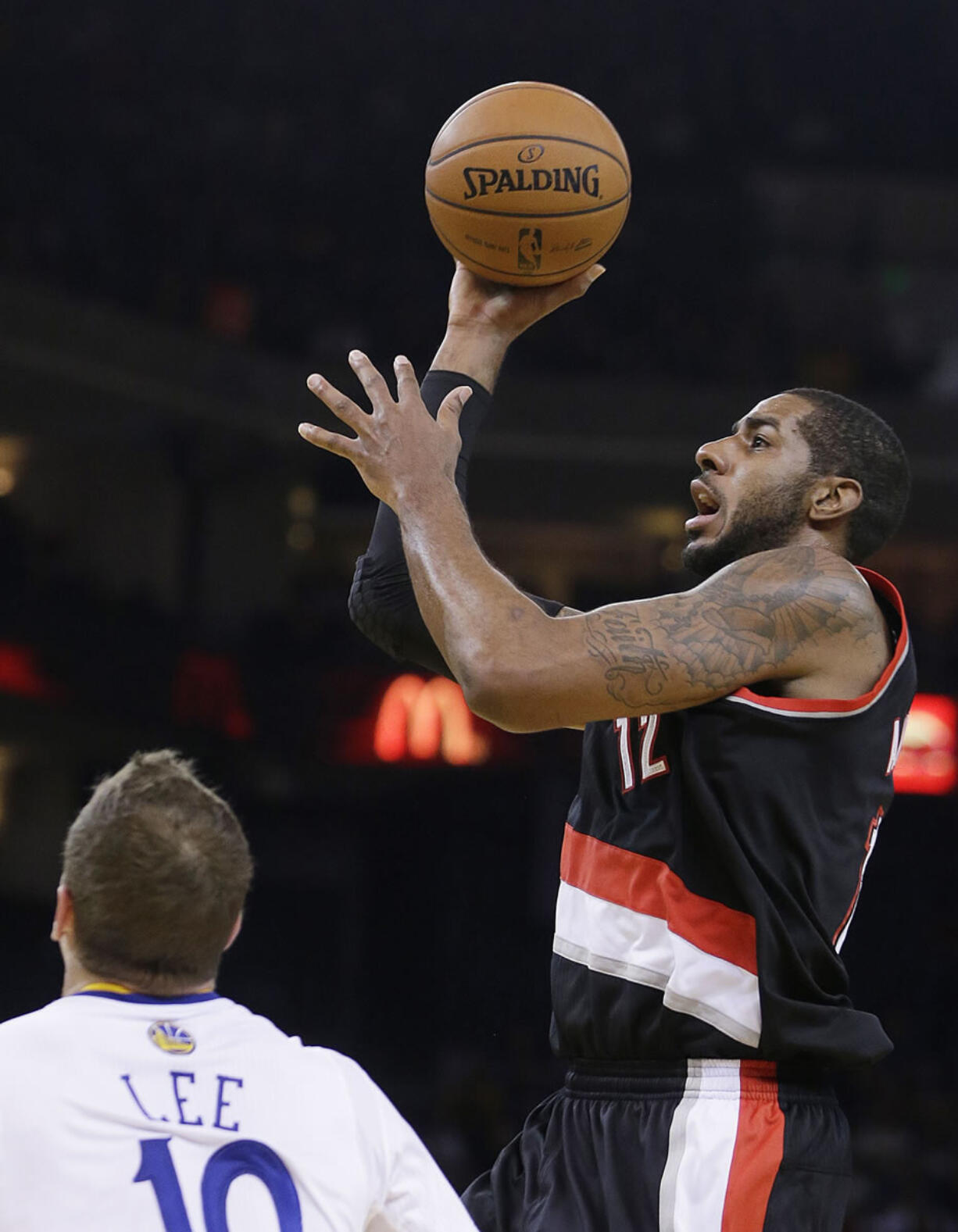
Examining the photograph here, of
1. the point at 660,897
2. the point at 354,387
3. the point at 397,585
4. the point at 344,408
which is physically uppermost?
the point at 354,387

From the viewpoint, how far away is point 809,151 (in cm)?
1902

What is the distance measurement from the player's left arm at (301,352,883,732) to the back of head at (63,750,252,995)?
0.58 m

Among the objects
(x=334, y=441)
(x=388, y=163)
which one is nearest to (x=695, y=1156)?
(x=334, y=441)

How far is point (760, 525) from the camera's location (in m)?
2.70

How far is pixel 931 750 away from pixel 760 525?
905cm

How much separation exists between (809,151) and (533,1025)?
11749 millimetres

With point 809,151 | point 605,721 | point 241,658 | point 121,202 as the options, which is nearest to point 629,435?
point 241,658

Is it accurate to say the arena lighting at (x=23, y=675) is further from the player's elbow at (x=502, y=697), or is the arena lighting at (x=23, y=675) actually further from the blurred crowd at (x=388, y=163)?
the player's elbow at (x=502, y=697)

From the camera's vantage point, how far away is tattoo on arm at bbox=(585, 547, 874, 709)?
2381 millimetres

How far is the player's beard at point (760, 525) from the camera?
2.69 meters

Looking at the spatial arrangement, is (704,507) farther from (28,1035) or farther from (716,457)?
(28,1035)

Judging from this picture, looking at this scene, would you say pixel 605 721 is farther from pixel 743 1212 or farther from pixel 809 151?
pixel 809 151

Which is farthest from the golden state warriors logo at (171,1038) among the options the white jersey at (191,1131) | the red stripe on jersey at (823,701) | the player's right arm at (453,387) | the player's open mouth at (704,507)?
the player's open mouth at (704,507)

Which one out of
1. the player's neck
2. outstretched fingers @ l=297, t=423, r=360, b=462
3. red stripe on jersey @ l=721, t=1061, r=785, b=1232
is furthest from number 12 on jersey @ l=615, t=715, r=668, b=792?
the player's neck
